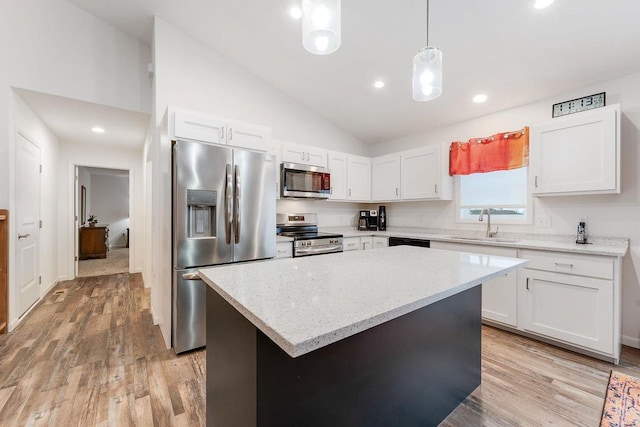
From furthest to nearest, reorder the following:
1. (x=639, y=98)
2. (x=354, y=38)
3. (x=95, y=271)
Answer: (x=95, y=271)
(x=354, y=38)
(x=639, y=98)

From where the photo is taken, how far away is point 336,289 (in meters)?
1.05

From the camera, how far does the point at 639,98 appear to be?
2.42 metres

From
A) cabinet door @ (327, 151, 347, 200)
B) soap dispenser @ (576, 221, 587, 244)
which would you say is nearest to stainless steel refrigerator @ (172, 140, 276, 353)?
cabinet door @ (327, 151, 347, 200)

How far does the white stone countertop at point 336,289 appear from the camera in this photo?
2.33 ft

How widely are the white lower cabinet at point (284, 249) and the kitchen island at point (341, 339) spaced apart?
1506 mm

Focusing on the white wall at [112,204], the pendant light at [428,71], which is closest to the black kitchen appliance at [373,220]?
the pendant light at [428,71]

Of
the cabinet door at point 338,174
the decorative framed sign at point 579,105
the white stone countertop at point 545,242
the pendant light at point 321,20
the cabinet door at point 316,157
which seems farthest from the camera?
the cabinet door at point 338,174

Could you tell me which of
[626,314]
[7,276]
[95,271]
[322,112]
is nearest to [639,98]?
[626,314]

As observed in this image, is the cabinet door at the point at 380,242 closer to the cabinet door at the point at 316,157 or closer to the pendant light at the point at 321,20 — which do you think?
the cabinet door at the point at 316,157

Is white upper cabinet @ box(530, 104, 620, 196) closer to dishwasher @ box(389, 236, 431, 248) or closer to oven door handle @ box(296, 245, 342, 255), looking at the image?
dishwasher @ box(389, 236, 431, 248)

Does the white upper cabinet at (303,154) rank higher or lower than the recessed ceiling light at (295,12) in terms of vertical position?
lower

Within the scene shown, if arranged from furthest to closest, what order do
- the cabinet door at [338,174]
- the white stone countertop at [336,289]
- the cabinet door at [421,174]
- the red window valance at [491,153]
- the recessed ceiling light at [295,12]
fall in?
1. the cabinet door at [338,174]
2. the cabinet door at [421,174]
3. the red window valance at [491,153]
4. the recessed ceiling light at [295,12]
5. the white stone countertop at [336,289]

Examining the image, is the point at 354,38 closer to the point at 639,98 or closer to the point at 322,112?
the point at 322,112

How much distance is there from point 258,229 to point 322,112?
2308 millimetres
